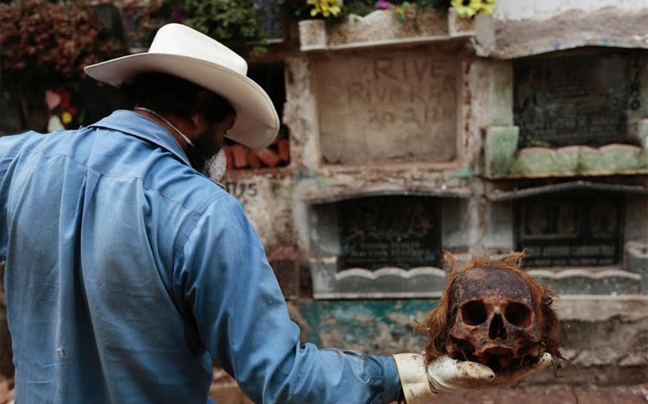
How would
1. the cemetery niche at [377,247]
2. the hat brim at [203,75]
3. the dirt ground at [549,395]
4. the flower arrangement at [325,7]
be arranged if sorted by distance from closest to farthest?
1. the hat brim at [203,75]
2. the flower arrangement at [325,7]
3. the dirt ground at [549,395]
4. the cemetery niche at [377,247]

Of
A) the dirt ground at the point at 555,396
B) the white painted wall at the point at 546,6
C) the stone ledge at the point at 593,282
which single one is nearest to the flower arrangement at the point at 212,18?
the white painted wall at the point at 546,6

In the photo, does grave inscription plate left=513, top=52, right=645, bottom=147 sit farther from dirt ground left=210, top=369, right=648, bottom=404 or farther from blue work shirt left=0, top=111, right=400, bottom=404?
blue work shirt left=0, top=111, right=400, bottom=404

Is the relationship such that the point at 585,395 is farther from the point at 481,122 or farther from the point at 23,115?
the point at 23,115

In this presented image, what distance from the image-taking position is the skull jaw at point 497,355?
1.43m

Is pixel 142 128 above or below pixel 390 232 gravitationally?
above

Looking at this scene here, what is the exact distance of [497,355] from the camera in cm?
145

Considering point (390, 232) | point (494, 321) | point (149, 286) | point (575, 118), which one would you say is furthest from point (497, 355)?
point (575, 118)

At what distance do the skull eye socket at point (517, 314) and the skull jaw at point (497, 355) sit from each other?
0.26 feet

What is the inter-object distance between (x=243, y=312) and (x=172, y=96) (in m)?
Result: 0.70

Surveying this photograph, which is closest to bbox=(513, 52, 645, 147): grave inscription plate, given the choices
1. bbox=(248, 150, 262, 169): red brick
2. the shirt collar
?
bbox=(248, 150, 262, 169): red brick

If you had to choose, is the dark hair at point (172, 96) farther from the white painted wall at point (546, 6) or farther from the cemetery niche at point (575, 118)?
the white painted wall at point (546, 6)

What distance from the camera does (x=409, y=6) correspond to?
11.6ft

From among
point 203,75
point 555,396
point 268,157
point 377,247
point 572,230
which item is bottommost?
point 555,396

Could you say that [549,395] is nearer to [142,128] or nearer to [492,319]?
[492,319]
